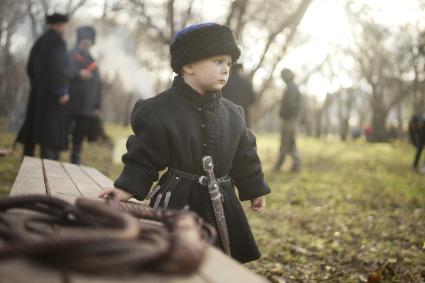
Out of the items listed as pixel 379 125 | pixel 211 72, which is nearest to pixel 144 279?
pixel 211 72

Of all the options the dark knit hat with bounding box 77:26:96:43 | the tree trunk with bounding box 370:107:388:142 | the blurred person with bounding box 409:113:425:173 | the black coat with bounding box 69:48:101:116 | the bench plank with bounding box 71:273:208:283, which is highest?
the dark knit hat with bounding box 77:26:96:43

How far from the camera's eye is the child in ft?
7.34

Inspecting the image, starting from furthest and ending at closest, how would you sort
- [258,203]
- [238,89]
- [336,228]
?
[238,89] → [336,228] → [258,203]

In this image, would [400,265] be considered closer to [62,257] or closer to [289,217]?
Result: [289,217]

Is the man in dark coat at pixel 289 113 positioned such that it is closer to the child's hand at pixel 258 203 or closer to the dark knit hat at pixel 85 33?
the dark knit hat at pixel 85 33

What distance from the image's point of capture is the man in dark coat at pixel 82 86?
258 inches

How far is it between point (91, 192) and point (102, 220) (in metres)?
1.16

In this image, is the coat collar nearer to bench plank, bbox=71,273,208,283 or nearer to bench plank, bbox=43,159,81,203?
bench plank, bbox=43,159,81,203

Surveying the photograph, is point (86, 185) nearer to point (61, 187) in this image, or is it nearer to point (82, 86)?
point (61, 187)

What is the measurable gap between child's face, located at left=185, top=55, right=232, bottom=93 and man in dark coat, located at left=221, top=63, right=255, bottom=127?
201 inches

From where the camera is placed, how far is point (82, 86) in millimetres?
6645

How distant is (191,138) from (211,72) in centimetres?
39

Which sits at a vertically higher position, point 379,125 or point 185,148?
point 185,148

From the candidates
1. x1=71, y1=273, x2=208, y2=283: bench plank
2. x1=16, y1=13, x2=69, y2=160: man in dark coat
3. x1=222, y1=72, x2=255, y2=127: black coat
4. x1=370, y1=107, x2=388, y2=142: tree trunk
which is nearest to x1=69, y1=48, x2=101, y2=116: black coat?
x1=16, y1=13, x2=69, y2=160: man in dark coat
